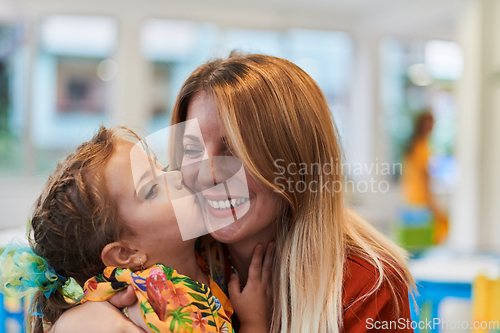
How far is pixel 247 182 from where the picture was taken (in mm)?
942

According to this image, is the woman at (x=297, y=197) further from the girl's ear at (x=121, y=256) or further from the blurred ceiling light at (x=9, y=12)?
the blurred ceiling light at (x=9, y=12)

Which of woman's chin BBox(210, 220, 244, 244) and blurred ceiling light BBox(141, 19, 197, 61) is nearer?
woman's chin BBox(210, 220, 244, 244)

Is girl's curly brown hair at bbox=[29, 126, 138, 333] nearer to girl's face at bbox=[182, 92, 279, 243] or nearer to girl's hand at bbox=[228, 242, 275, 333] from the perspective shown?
girl's face at bbox=[182, 92, 279, 243]

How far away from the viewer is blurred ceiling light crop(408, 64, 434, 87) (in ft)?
16.6

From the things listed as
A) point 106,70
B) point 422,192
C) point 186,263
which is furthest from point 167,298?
point 106,70

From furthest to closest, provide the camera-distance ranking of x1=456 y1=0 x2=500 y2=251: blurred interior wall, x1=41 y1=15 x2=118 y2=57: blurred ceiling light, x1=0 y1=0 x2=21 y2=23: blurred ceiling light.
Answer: x1=41 y1=15 x2=118 y2=57: blurred ceiling light < x1=0 y1=0 x2=21 y2=23: blurred ceiling light < x1=456 y1=0 x2=500 y2=251: blurred interior wall

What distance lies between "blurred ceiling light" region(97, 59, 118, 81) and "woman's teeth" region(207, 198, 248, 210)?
383 centimetres

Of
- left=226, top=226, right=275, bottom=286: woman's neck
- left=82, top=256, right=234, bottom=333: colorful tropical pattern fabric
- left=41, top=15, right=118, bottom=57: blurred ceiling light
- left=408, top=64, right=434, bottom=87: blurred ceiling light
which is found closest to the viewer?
left=82, top=256, right=234, bottom=333: colorful tropical pattern fabric

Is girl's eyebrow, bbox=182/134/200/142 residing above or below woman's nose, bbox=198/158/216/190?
above

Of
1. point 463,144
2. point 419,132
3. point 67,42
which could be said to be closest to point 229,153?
point 463,144

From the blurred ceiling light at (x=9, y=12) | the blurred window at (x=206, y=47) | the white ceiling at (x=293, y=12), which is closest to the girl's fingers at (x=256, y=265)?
the blurred window at (x=206, y=47)

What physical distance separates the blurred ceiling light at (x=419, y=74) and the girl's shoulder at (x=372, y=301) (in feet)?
15.2

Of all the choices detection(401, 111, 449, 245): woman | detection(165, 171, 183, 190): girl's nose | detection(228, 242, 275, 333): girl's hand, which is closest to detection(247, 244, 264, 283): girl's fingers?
detection(228, 242, 275, 333): girl's hand

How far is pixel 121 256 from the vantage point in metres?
0.94
